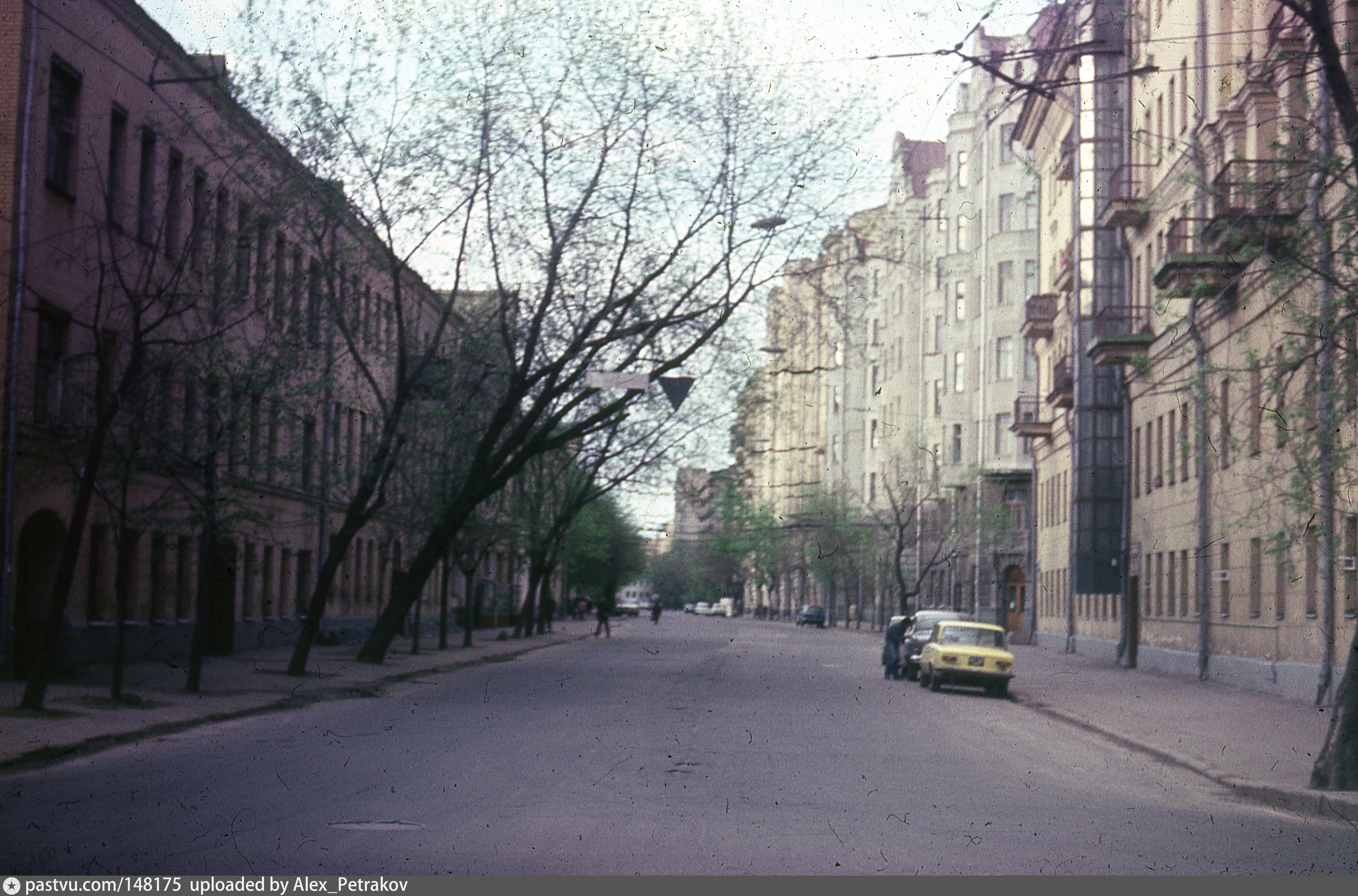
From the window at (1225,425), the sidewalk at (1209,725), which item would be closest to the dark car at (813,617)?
the sidewalk at (1209,725)

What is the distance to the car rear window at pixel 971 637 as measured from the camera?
33812mm

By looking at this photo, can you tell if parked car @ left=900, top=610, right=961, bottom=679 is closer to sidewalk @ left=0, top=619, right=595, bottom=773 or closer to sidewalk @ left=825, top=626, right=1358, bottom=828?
sidewalk @ left=825, top=626, right=1358, bottom=828

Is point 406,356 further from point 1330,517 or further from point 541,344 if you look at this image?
point 1330,517

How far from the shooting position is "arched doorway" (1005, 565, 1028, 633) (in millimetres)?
74625

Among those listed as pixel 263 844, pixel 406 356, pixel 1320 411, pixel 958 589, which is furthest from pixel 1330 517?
pixel 958 589

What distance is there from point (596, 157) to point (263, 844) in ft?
83.8

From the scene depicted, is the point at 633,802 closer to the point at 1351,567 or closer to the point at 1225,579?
the point at 1351,567

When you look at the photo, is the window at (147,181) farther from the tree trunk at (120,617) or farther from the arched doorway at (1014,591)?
the arched doorway at (1014,591)

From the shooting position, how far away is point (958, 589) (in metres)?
77.2

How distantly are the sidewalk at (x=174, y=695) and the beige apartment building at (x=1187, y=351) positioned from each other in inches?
464

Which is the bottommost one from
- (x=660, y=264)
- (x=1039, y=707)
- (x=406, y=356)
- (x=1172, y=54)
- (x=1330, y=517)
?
(x=1039, y=707)

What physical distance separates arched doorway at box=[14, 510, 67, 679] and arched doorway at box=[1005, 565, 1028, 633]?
52.3m

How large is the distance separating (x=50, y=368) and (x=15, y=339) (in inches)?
64.7

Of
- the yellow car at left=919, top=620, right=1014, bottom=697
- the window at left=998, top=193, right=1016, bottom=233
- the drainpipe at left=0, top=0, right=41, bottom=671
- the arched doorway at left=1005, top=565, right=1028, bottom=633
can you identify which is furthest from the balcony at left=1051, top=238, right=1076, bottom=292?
the drainpipe at left=0, top=0, right=41, bottom=671
